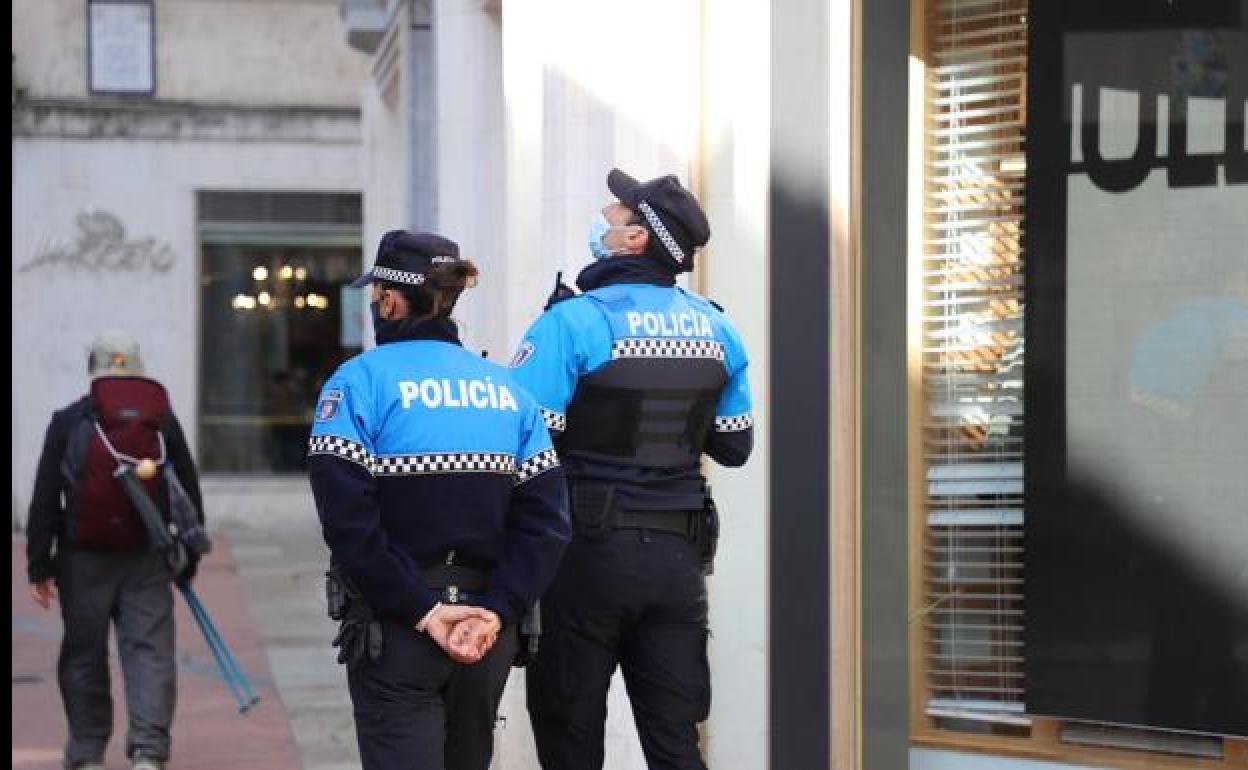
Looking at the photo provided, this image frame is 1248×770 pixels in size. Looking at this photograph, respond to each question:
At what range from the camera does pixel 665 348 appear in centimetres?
587

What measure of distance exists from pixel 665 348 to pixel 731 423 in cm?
38

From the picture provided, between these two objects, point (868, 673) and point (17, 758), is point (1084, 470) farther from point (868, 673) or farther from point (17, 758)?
point (17, 758)

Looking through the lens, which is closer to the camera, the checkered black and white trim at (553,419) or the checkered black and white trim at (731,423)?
the checkered black and white trim at (553,419)

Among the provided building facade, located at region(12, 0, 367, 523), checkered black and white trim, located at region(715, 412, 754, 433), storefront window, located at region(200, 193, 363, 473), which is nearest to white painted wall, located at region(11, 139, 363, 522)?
building facade, located at region(12, 0, 367, 523)

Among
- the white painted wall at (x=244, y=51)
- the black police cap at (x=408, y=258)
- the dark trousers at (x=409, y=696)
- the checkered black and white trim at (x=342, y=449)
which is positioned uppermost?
the white painted wall at (x=244, y=51)

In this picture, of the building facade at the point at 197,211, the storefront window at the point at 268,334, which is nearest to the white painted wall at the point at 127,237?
the building facade at the point at 197,211

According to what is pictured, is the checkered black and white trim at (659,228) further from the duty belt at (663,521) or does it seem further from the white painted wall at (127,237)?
the white painted wall at (127,237)

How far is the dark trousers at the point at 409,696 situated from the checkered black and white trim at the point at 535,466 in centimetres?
38

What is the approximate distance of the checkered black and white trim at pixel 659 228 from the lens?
5996mm

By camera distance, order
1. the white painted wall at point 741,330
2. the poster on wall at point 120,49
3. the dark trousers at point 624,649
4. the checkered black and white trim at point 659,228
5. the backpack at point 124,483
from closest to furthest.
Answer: the dark trousers at point 624,649
the checkered black and white trim at point 659,228
the white painted wall at point 741,330
the backpack at point 124,483
the poster on wall at point 120,49

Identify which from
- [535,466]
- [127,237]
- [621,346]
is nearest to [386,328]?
[535,466]

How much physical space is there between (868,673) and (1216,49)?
227 centimetres

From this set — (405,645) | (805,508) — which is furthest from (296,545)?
(405,645)

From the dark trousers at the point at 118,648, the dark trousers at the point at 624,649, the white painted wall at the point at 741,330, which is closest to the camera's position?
the dark trousers at the point at 624,649
